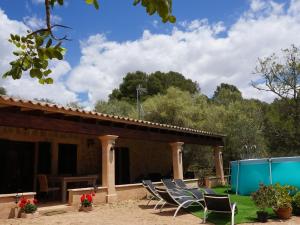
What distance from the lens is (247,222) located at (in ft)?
26.7

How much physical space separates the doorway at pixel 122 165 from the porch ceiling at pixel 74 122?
2693mm

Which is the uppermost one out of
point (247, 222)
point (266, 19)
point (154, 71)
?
point (154, 71)

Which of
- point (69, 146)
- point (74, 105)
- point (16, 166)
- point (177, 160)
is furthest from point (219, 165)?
point (74, 105)

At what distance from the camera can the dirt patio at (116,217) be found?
26.6ft

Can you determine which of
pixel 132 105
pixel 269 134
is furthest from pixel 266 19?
pixel 132 105

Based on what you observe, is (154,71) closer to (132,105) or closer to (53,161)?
(132,105)

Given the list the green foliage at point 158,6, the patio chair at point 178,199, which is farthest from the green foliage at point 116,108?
the green foliage at point 158,6

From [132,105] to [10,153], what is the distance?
21864mm

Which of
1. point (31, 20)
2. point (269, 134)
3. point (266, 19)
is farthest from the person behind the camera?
point (269, 134)

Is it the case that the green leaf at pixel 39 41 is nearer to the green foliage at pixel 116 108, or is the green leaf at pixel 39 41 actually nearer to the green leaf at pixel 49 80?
the green leaf at pixel 49 80

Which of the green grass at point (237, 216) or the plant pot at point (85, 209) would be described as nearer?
the green grass at point (237, 216)

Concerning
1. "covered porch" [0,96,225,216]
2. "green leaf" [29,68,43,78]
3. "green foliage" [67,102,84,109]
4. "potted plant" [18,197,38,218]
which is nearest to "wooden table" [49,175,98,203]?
"covered porch" [0,96,225,216]

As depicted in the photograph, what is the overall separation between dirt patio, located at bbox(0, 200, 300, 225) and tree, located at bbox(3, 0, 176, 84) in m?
6.38

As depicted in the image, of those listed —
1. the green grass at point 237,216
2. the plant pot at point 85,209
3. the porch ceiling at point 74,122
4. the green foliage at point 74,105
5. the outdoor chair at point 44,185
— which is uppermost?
the green foliage at point 74,105
